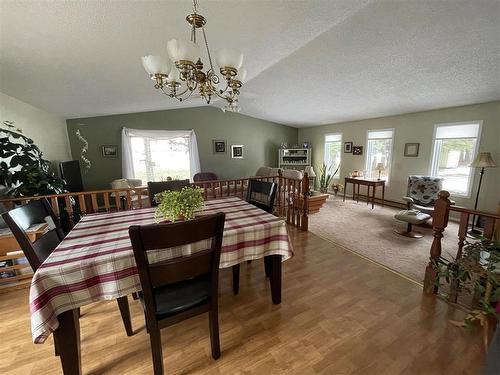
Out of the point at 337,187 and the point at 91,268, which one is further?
the point at 337,187

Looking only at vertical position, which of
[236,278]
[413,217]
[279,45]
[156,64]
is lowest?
[236,278]

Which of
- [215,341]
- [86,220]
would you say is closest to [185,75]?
[86,220]

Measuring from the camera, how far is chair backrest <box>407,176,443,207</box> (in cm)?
415

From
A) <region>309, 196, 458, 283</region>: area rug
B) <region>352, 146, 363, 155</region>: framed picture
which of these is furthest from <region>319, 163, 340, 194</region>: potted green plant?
<region>309, 196, 458, 283</region>: area rug

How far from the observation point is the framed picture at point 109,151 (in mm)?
5418

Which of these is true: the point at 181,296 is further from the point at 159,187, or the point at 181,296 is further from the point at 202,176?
the point at 202,176

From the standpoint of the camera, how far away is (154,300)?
1.19 metres

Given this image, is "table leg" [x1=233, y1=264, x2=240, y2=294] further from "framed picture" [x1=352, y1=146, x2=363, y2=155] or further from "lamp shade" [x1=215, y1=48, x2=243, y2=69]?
"framed picture" [x1=352, y1=146, x2=363, y2=155]

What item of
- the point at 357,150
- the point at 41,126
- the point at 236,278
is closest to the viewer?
the point at 236,278

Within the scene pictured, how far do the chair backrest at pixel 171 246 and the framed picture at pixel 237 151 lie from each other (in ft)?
19.5

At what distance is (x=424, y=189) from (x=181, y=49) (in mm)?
4923

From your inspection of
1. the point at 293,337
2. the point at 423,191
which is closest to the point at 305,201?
the point at 293,337

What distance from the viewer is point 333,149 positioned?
691cm

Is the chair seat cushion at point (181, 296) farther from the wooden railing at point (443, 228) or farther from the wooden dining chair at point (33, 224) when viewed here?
the wooden railing at point (443, 228)
